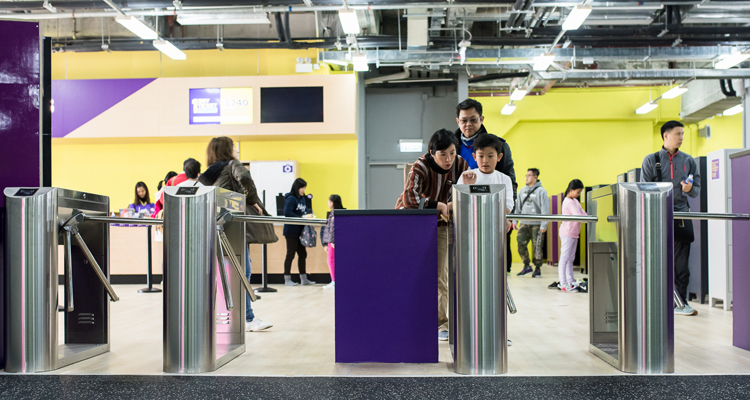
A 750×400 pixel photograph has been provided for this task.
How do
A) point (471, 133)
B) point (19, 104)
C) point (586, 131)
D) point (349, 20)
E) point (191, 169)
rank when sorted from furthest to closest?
point (586, 131) < point (349, 20) < point (191, 169) < point (471, 133) < point (19, 104)

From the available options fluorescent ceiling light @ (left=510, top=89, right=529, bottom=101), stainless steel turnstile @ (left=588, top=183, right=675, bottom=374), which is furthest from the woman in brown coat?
fluorescent ceiling light @ (left=510, top=89, right=529, bottom=101)

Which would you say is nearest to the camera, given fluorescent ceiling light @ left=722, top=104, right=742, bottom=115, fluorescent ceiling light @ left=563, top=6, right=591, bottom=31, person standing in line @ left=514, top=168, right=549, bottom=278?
fluorescent ceiling light @ left=563, top=6, right=591, bottom=31

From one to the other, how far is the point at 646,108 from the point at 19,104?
381 inches

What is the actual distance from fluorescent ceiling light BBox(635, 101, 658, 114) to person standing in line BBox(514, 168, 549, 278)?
12.2 feet

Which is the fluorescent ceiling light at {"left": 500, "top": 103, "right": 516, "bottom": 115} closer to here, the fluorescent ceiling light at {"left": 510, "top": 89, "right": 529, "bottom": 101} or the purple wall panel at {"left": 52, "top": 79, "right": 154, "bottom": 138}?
the fluorescent ceiling light at {"left": 510, "top": 89, "right": 529, "bottom": 101}

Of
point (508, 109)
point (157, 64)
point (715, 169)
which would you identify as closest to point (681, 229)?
point (715, 169)

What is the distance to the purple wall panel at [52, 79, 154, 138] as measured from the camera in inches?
318

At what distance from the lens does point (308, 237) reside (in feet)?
20.7

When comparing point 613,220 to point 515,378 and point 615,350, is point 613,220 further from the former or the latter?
point 515,378

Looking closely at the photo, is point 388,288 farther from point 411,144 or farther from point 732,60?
point 411,144

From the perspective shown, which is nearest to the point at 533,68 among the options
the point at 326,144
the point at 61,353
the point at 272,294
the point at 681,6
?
the point at 681,6

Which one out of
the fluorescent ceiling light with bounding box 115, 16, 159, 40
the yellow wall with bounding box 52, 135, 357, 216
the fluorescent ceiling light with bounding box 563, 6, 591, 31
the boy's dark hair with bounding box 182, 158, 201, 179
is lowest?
the boy's dark hair with bounding box 182, 158, 201, 179

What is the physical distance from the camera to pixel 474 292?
2.11 m

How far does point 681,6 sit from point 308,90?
4.99 meters
